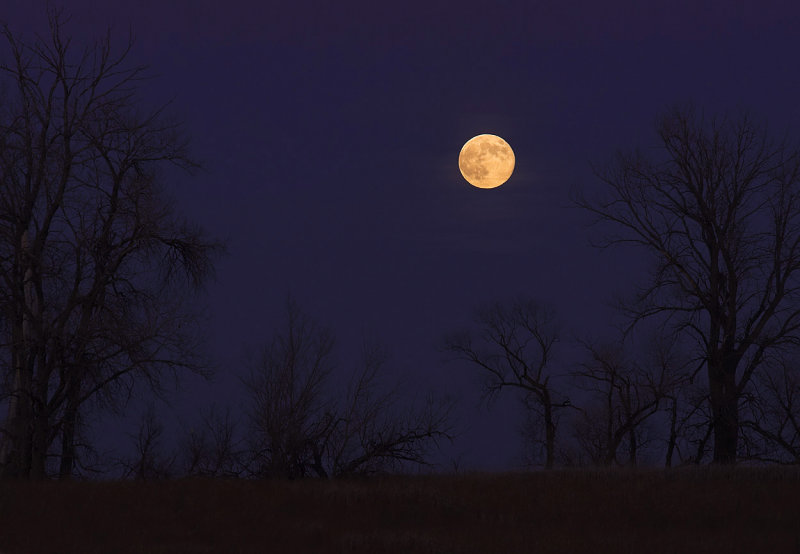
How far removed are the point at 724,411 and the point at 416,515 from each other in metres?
14.0

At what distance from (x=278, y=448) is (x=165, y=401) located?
3.12 meters

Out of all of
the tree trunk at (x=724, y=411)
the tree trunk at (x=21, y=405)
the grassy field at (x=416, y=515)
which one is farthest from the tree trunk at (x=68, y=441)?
the tree trunk at (x=724, y=411)

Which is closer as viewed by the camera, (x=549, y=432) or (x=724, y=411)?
(x=724, y=411)

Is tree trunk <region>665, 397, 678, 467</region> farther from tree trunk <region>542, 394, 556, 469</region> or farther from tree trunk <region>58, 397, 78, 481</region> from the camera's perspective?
tree trunk <region>58, 397, 78, 481</region>

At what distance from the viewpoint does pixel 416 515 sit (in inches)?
659

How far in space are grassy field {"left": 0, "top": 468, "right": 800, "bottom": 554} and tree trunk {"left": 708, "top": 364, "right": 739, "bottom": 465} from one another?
6249 millimetres

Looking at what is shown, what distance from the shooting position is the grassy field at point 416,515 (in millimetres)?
14070

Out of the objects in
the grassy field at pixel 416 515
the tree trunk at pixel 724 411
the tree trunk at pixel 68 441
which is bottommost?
the grassy field at pixel 416 515

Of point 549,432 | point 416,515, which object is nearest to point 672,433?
point 549,432

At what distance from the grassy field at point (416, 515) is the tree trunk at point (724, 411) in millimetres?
6249

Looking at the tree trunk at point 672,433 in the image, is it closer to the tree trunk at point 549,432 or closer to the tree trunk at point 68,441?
the tree trunk at point 549,432

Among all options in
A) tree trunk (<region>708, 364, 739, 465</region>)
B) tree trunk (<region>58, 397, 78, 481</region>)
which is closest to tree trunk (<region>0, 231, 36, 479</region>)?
tree trunk (<region>58, 397, 78, 481</region>)

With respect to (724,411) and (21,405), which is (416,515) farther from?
(724,411)

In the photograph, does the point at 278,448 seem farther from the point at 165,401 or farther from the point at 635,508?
the point at 635,508
